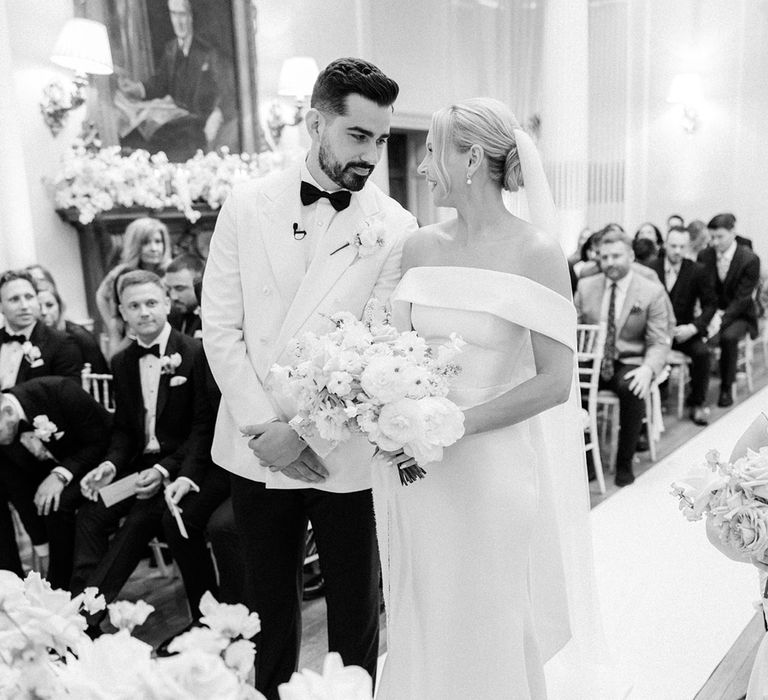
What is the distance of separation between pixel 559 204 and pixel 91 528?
725cm

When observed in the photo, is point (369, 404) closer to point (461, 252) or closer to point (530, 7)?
point (461, 252)

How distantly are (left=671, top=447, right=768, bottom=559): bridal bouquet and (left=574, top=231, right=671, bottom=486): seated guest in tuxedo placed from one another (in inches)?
151

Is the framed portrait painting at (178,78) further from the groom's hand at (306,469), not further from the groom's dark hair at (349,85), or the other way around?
the groom's hand at (306,469)

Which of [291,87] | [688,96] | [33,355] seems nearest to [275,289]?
[33,355]

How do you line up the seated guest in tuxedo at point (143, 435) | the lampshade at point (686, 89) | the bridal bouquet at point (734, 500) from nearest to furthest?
1. the bridal bouquet at point (734, 500)
2. the seated guest in tuxedo at point (143, 435)
3. the lampshade at point (686, 89)

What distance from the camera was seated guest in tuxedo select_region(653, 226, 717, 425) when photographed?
7.27 meters

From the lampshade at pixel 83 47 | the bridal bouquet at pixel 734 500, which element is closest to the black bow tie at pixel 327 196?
the bridal bouquet at pixel 734 500

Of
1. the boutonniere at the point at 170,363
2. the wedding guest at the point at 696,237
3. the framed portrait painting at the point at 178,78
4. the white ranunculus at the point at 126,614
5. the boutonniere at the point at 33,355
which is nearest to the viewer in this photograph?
the white ranunculus at the point at 126,614

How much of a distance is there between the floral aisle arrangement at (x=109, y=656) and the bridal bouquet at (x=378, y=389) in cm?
98

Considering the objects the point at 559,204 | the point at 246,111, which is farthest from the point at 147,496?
the point at 559,204

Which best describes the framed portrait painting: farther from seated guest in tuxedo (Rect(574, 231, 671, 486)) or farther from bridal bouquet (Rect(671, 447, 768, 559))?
bridal bouquet (Rect(671, 447, 768, 559))

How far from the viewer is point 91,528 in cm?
370

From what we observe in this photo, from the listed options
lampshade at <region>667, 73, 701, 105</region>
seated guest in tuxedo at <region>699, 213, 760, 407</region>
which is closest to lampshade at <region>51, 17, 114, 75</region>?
seated guest in tuxedo at <region>699, 213, 760, 407</region>

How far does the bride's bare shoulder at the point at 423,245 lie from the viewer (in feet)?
7.71
